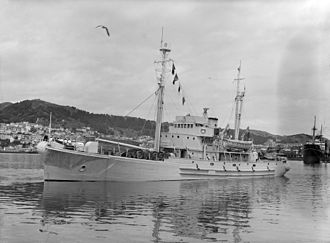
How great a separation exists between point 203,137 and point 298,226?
88.8 feet

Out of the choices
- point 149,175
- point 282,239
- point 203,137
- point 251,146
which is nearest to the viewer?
point 282,239

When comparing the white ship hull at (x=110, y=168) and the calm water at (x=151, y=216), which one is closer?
the calm water at (x=151, y=216)

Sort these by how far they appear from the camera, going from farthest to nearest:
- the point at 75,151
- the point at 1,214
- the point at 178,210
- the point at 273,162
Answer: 1. the point at 273,162
2. the point at 75,151
3. the point at 178,210
4. the point at 1,214

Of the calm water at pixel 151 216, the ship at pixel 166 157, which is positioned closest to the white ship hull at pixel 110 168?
the ship at pixel 166 157

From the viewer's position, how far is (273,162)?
189 ft

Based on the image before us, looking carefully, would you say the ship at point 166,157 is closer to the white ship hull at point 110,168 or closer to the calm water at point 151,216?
the white ship hull at point 110,168

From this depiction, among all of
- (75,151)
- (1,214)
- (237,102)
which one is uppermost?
(237,102)

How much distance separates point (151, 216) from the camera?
1944 cm

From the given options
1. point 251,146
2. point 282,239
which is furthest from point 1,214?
point 251,146

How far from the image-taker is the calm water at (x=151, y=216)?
49.9ft

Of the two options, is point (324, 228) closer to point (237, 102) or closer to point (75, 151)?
point (75, 151)

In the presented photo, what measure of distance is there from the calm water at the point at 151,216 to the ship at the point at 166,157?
4218mm

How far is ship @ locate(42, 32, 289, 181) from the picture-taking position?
35.2m

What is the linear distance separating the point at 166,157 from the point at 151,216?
21.4m
